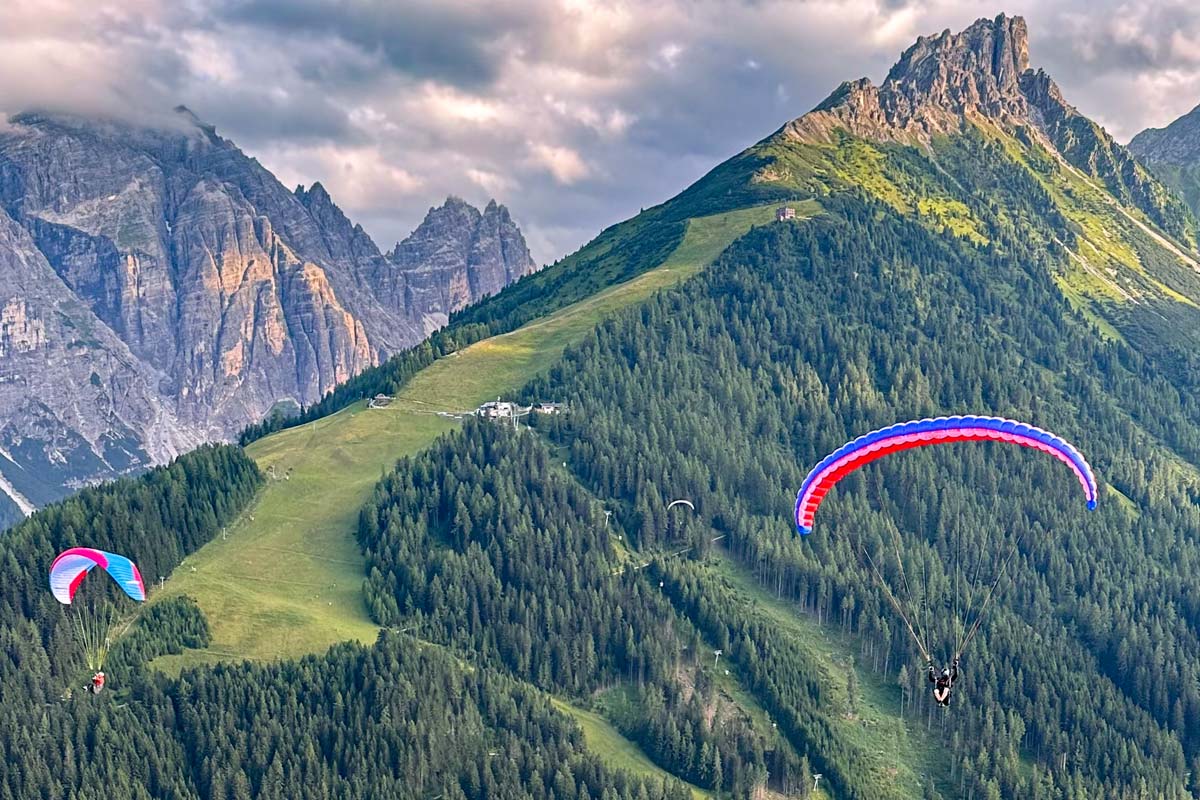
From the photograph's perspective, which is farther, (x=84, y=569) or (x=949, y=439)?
(x=84, y=569)

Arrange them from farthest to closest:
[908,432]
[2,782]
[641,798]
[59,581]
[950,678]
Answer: [641,798] → [2,782] → [59,581] → [908,432] → [950,678]

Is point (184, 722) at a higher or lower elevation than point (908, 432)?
lower

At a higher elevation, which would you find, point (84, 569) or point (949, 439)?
point (84, 569)

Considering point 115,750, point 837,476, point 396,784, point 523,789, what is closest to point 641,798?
point 523,789

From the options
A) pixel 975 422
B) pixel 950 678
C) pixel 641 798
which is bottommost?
pixel 641 798

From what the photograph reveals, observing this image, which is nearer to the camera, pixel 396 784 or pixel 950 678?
pixel 950 678

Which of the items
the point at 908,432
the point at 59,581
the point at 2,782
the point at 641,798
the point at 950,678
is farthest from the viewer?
the point at 641,798

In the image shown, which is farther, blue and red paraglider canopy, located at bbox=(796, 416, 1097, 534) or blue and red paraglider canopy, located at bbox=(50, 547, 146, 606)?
blue and red paraglider canopy, located at bbox=(50, 547, 146, 606)

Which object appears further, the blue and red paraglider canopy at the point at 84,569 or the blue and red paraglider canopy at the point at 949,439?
the blue and red paraglider canopy at the point at 84,569

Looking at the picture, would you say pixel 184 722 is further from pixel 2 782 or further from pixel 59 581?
pixel 59 581

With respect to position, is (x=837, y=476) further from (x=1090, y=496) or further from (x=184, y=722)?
(x=184, y=722)
